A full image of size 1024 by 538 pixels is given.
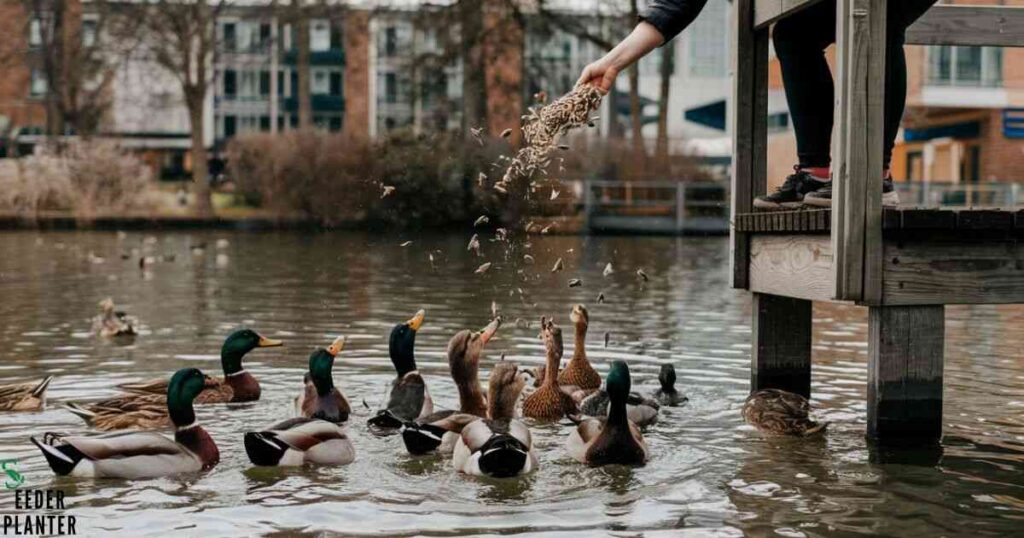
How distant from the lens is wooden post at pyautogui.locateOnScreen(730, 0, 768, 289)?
30.2 ft

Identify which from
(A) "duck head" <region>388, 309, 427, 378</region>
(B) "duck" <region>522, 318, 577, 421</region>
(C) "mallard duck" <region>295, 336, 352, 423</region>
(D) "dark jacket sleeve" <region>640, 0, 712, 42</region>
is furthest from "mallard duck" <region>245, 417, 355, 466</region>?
(D) "dark jacket sleeve" <region>640, 0, 712, 42</region>

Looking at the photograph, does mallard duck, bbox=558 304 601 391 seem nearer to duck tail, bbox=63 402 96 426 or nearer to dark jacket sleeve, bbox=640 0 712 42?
duck tail, bbox=63 402 96 426

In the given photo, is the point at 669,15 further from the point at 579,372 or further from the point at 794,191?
the point at 579,372

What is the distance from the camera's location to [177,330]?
47.9 feet

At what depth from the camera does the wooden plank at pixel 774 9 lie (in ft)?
26.6

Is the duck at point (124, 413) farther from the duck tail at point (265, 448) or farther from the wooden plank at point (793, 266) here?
the wooden plank at point (793, 266)

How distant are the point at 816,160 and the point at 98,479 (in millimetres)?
4270

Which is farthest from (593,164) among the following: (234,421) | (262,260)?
(234,421)

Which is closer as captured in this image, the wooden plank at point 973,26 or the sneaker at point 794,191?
the sneaker at point 794,191

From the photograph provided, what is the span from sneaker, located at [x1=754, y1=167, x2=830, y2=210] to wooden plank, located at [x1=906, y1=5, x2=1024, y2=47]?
1194 millimetres

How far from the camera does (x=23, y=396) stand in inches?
370

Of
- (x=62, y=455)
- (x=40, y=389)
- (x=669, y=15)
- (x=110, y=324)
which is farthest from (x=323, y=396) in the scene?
(x=110, y=324)

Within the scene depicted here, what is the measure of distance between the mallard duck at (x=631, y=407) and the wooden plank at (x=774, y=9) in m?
2.37

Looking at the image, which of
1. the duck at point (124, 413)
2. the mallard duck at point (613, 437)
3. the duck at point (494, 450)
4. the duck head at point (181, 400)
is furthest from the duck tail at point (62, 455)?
the mallard duck at point (613, 437)
